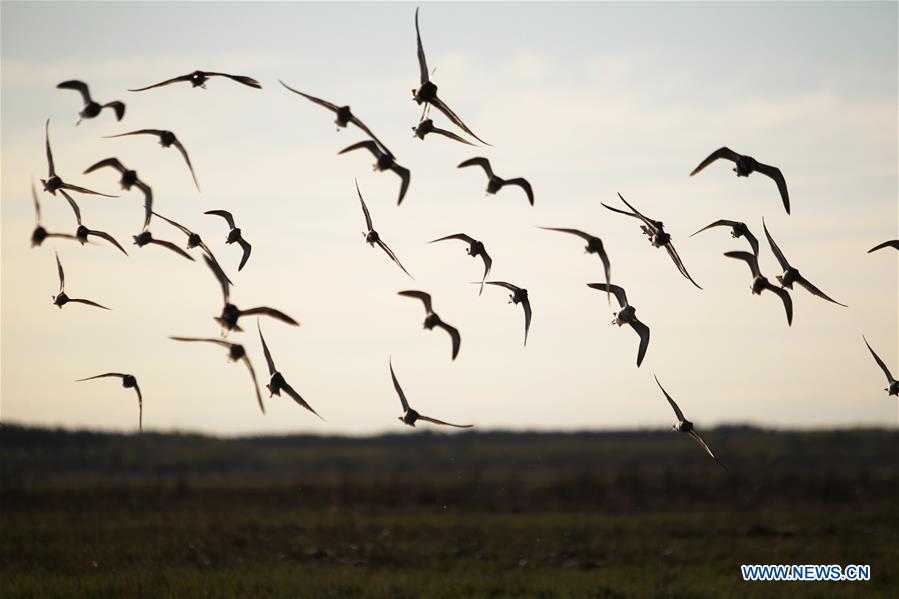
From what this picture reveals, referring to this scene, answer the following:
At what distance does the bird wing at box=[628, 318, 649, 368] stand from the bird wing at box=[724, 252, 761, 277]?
1578 mm

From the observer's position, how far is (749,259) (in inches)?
643

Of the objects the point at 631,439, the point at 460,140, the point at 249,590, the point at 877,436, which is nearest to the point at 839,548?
the point at 249,590

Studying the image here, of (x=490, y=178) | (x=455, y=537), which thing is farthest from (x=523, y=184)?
(x=455, y=537)

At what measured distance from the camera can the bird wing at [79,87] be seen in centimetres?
1574

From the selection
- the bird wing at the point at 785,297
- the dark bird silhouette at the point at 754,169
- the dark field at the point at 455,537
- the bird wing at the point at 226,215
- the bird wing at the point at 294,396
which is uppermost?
the dark bird silhouette at the point at 754,169

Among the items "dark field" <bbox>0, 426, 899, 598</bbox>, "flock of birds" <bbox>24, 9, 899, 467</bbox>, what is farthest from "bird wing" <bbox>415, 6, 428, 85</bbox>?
"dark field" <bbox>0, 426, 899, 598</bbox>

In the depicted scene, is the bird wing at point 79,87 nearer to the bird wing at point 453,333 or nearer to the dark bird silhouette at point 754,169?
the bird wing at point 453,333

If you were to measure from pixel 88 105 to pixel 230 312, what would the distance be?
3939mm

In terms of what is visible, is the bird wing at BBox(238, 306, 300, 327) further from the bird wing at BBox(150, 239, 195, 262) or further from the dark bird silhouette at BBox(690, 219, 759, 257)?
the dark bird silhouette at BBox(690, 219, 759, 257)

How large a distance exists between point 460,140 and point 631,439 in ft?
396

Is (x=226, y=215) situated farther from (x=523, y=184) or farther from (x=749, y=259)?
(x=749, y=259)

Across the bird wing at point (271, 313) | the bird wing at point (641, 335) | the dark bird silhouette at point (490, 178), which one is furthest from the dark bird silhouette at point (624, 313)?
the bird wing at point (271, 313)

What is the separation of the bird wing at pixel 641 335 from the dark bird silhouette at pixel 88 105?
311 inches

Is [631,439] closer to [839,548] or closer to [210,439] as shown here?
[210,439]
